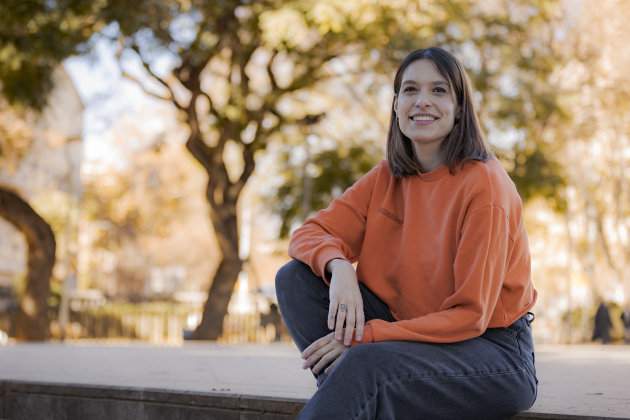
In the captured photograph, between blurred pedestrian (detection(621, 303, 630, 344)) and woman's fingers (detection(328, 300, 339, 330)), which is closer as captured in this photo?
woman's fingers (detection(328, 300, 339, 330))

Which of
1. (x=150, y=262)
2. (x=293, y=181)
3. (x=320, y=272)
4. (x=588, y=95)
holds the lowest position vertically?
(x=150, y=262)

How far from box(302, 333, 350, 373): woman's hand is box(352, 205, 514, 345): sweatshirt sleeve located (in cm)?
9

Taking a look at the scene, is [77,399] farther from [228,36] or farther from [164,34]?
[228,36]

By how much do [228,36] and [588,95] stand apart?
979 cm

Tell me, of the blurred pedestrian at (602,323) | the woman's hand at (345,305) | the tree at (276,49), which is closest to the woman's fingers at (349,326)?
the woman's hand at (345,305)

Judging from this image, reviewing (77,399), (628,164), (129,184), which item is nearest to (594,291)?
(628,164)

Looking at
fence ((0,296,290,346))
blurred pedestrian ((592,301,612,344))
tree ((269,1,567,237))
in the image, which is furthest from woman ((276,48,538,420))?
blurred pedestrian ((592,301,612,344))

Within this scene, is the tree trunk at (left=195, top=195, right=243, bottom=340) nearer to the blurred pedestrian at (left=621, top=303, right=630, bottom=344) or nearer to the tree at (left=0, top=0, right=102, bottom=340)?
the tree at (left=0, top=0, right=102, bottom=340)

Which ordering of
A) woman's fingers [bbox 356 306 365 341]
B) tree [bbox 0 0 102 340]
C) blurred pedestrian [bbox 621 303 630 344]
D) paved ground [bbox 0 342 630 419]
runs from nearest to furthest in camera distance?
woman's fingers [bbox 356 306 365 341] → paved ground [bbox 0 342 630 419] → tree [bbox 0 0 102 340] → blurred pedestrian [bbox 621 303 630 344]

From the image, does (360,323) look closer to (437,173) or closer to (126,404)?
(437,173)

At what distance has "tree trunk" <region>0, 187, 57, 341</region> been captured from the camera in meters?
11.4

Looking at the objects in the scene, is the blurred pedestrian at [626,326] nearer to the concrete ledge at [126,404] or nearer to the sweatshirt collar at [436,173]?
the concrete ledge at [126,404]

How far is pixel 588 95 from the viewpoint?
1598cm

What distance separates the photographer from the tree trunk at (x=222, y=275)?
1274 cm
